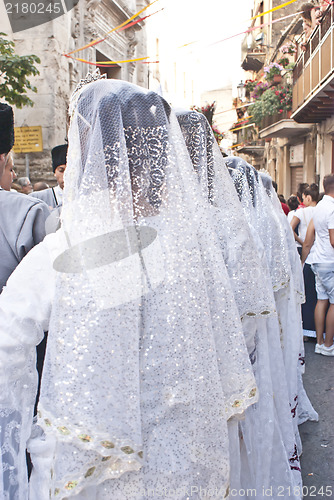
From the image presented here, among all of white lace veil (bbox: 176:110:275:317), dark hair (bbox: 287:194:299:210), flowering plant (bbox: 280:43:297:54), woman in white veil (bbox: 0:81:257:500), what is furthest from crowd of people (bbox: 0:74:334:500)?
flowering plant (bbox: 280:43:297:54)

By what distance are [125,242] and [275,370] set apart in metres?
Answer: 1.71

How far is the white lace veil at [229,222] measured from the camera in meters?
2.06

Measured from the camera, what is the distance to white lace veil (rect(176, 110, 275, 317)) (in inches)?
81.0

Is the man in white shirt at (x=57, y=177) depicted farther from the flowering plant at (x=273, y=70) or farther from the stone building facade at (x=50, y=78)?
the flowering plant at (x=273, y=70)

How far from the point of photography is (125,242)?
1479mm

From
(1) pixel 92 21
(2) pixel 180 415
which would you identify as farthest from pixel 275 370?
(1) pixel 92 21

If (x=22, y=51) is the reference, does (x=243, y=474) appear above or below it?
below

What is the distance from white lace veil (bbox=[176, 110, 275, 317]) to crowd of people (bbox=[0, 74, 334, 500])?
0.42m

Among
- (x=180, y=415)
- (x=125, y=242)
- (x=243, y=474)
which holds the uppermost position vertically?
(x=125, y=242)

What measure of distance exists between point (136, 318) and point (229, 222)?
86 centimetres

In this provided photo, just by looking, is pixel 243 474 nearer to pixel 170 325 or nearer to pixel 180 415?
pixel 180 415

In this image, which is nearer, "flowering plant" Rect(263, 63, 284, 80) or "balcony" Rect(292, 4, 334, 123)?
"balcony" Rect(292, 4, 334, 123)

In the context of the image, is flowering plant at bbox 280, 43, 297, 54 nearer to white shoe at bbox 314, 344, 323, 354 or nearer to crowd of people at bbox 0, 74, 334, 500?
white shoe at bbox 314, 344, 323, 354

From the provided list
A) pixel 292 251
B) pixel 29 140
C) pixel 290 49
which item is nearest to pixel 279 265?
pixel 292 251
